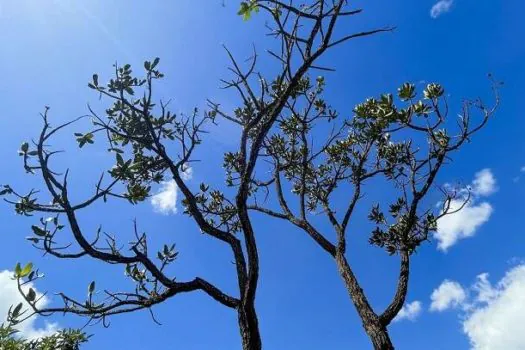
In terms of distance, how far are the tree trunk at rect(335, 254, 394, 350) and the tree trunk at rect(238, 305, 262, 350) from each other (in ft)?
7.21

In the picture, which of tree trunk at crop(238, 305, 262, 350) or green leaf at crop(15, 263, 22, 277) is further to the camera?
tree trunk at crop(238, 305, 262, 350)

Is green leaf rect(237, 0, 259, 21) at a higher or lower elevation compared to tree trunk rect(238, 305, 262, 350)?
higher

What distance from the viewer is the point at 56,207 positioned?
14.6 ft

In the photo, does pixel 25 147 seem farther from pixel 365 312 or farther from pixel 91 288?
pixel 365 312

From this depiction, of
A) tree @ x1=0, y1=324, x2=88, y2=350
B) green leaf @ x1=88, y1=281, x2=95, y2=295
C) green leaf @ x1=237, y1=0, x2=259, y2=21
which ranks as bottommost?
tree @ x1=0, y1=324, x2=88, y2=350

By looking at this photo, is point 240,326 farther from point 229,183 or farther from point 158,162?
point 229,183

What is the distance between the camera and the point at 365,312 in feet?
20.3

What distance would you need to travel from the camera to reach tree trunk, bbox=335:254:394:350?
5.73 meters

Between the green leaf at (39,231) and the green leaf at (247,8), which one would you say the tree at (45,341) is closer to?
the green leaf at (39,231)

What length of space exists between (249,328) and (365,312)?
98.0 inches

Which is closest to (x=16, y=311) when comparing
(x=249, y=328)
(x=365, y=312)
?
(x=249, y=328)

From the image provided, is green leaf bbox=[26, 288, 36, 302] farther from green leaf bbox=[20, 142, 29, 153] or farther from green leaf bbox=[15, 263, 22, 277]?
green leaf bbox=[20, 142, 29, 153]

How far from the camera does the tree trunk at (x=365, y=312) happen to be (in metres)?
5.73

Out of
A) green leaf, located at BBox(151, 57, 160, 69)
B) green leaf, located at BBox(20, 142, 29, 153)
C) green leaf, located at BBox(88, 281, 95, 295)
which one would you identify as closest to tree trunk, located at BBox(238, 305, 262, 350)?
green leaf, located at BBox(88, 281, 95, 295)
